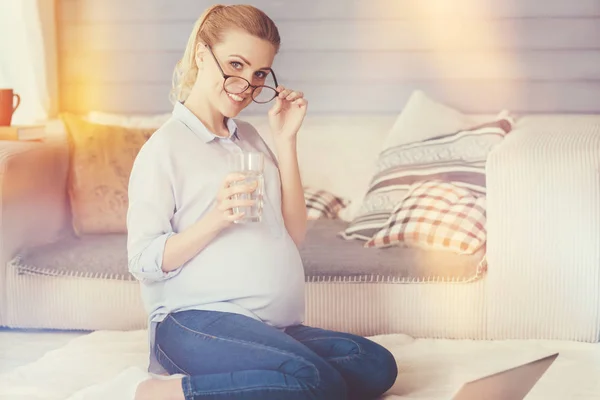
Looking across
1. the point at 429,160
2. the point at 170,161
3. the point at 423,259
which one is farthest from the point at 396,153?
the point at 170,161

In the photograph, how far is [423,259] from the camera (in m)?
1.82

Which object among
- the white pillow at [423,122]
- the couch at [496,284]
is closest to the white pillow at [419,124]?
the white pillow at [423,122]

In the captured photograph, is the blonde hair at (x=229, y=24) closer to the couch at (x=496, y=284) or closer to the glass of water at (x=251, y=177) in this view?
the glass of water at (x=251, y=177)

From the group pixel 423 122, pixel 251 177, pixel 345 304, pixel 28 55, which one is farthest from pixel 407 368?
pixel 28 55

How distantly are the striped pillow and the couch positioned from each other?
0.18 m

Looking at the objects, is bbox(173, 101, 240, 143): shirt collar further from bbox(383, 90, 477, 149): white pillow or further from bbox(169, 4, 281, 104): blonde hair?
bbox(383, 90, 477, 149): white pillow

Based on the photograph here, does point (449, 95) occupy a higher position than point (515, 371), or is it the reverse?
point (449, 95)

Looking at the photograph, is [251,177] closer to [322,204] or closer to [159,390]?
[159,390]

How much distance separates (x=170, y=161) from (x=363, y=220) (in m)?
0.78

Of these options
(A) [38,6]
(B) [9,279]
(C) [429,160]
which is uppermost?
(A) [38,6]

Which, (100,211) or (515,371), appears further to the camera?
(100,211)

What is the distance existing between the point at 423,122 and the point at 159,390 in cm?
122

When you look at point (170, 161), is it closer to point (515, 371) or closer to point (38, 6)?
point (515, 371)

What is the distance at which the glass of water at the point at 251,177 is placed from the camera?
3.98ft
